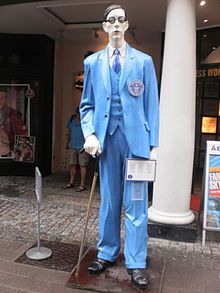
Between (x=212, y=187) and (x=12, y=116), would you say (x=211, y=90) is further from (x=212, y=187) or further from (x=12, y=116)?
(x=12, y=116)

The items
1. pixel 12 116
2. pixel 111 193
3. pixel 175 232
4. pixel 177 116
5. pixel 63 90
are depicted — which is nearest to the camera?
pixel 111 193

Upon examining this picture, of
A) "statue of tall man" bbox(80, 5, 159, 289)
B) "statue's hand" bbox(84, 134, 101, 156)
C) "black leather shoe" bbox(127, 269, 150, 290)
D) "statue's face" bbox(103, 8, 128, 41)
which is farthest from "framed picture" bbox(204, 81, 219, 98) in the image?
"black leather shoe" bbox(127, 269, 150, 290)

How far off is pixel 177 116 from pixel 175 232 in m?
1.46

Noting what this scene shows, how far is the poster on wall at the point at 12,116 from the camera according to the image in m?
7.80

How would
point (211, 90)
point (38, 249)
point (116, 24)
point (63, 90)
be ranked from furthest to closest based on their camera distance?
point (63, 90), point (211, 90), point (38, 249), point (116, 24)

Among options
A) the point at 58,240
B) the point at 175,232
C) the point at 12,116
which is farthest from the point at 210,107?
the point at 58,240

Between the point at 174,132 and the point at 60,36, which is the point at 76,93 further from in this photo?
the point at 174,132

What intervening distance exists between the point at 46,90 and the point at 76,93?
3.90ft

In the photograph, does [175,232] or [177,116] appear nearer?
[177,116]

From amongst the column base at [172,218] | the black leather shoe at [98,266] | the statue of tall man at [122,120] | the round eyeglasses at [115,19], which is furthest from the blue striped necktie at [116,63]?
the column base at [172,218]

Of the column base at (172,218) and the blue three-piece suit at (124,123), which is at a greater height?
the blue three-piece suit at (124,123)

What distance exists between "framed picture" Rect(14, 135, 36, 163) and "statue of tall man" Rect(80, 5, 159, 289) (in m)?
4.91

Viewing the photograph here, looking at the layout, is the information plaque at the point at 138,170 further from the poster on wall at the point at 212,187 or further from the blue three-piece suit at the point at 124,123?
the poster on wall at the point at 212,187

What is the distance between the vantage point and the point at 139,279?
302 cm
